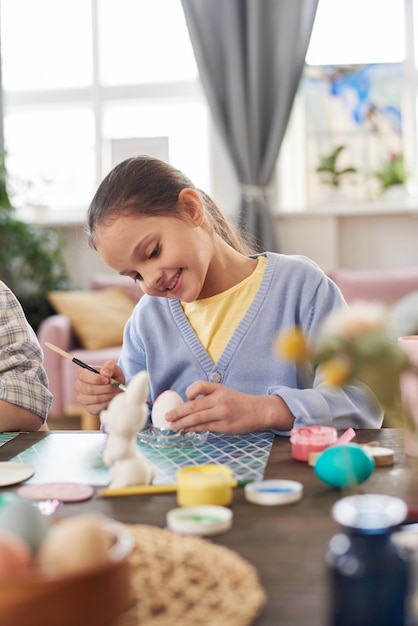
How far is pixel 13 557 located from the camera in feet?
1.81

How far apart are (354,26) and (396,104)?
514 millimetres

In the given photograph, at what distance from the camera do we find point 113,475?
100cm

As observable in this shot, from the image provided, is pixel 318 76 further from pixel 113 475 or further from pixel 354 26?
pixel 113 475

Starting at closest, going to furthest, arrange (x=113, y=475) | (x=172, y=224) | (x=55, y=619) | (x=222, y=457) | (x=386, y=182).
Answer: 1. (x=55, y=619)
2. (x=113, y=475)
3. (x=222, y=457)
4. (x=172, y=224)
5. (x=386, y=182)

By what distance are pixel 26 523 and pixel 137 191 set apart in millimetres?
923

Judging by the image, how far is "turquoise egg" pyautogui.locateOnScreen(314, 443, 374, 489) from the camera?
3.11 ft

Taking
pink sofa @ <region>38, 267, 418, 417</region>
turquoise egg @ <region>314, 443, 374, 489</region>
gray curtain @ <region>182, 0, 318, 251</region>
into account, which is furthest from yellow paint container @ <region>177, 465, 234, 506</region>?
gray curtain @ <region>182, 0, 318, 251</region>

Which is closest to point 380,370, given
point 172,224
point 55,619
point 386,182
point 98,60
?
point 55,619

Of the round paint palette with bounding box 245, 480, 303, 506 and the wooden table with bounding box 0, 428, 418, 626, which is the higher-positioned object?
the round paint palette with bounding box 245, 480, 303, 506

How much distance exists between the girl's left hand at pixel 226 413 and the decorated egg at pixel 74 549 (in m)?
0.66

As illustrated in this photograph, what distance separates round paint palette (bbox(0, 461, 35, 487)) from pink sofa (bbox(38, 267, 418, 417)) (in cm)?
262

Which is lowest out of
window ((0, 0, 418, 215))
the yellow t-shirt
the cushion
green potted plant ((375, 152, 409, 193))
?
the cushion

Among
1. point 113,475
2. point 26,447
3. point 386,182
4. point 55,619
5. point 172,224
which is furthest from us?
point 386,182

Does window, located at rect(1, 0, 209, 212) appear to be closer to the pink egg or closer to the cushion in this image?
the cushion
